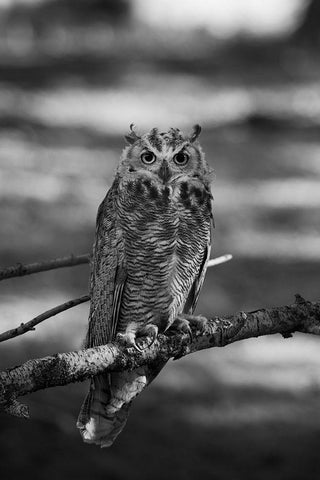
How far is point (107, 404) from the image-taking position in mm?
2428

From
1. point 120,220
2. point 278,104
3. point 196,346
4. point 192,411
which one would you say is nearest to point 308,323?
point 196,346

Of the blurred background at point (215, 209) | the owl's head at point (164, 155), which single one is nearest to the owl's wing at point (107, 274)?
the owl's head at point (164, 155)

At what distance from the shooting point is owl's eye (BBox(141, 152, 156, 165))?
2.12 metres

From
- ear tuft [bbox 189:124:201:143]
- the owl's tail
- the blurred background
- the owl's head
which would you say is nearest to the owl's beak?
the owl's head

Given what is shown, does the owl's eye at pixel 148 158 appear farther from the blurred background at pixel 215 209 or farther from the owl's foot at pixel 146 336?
the blurred background at pixel 215 209

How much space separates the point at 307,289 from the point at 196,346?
197cm

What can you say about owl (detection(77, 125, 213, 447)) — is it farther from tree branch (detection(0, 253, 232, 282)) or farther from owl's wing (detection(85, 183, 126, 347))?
tree branch (detection(0, 253, 232, 282))

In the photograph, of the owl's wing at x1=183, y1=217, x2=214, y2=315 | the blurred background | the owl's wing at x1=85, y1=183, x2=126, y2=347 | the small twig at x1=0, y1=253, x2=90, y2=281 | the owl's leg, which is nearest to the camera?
the owl's leg

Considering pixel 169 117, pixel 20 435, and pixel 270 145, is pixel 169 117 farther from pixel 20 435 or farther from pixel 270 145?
pixel 20 435

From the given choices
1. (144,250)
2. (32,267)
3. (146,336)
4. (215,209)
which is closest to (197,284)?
(144,250)

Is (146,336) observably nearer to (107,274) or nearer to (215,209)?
(107,274)

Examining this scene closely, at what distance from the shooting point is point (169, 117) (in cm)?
389

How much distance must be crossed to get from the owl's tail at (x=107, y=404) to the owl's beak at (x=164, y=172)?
63 cm

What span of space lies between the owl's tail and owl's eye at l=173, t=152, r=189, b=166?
2.14 feet
